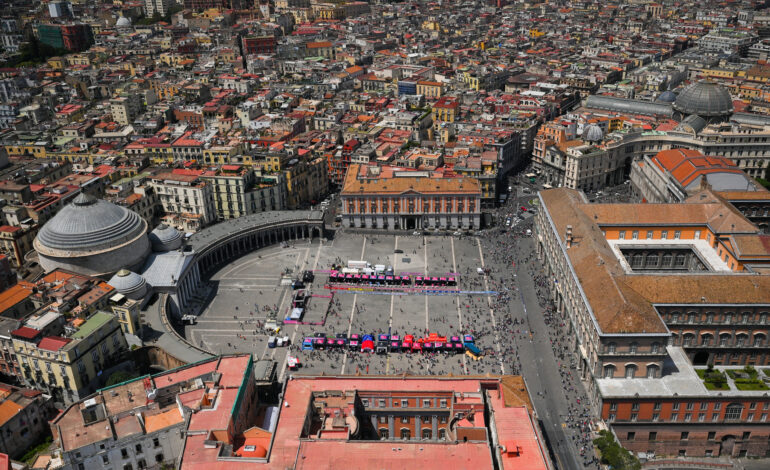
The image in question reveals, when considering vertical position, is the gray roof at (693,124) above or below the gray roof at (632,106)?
above

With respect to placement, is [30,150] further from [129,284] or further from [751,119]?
[751,119]

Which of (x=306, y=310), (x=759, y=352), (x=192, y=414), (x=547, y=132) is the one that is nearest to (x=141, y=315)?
(x=306, y=310)

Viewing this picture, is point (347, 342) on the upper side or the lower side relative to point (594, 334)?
lower

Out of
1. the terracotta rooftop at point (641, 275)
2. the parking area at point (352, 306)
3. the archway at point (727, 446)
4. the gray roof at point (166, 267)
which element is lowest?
the archway at point (727, 446)

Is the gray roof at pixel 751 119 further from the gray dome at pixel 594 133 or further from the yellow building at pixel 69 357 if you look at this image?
the yellow building at pixel 69 357

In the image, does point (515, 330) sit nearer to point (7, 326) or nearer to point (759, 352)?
point (759, 352)

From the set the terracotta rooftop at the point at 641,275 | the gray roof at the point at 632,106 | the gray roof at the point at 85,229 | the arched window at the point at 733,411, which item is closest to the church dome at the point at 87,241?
the gray roof at the point at 85,229
